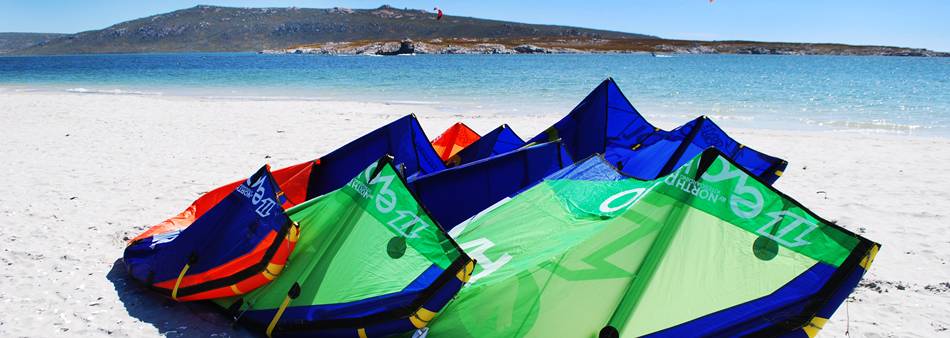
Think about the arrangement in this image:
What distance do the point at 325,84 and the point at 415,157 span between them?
30.6 m

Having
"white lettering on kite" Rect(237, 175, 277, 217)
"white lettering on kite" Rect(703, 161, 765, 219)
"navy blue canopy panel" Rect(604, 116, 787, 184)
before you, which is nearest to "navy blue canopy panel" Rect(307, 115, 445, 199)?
"white lettering on kite" Rect(237, 175, 277, 217)

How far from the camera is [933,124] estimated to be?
59.3 ft

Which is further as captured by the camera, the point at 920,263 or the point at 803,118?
the point at 803,118

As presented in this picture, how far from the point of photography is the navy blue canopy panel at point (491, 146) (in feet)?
23.9

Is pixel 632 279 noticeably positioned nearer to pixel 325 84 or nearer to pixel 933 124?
pixel 933 124

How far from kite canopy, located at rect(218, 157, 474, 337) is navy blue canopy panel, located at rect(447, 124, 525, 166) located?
2.92m

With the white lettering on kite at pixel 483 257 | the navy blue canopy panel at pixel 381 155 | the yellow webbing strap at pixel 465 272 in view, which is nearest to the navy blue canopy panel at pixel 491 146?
the navy blue canopy panel at pixel 381 155

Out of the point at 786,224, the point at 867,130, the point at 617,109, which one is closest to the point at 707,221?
the point at 786,224

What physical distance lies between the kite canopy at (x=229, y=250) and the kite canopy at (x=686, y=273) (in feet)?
4.60

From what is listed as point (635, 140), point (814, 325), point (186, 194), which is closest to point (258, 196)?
point (814, 325)

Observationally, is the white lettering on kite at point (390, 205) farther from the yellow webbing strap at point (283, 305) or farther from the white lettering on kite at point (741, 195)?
the white lettering on kite at point (741, 195)

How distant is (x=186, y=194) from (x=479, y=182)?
15.9 ft

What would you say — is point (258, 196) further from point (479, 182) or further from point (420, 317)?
point (479, 182)

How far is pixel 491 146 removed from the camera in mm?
7344
